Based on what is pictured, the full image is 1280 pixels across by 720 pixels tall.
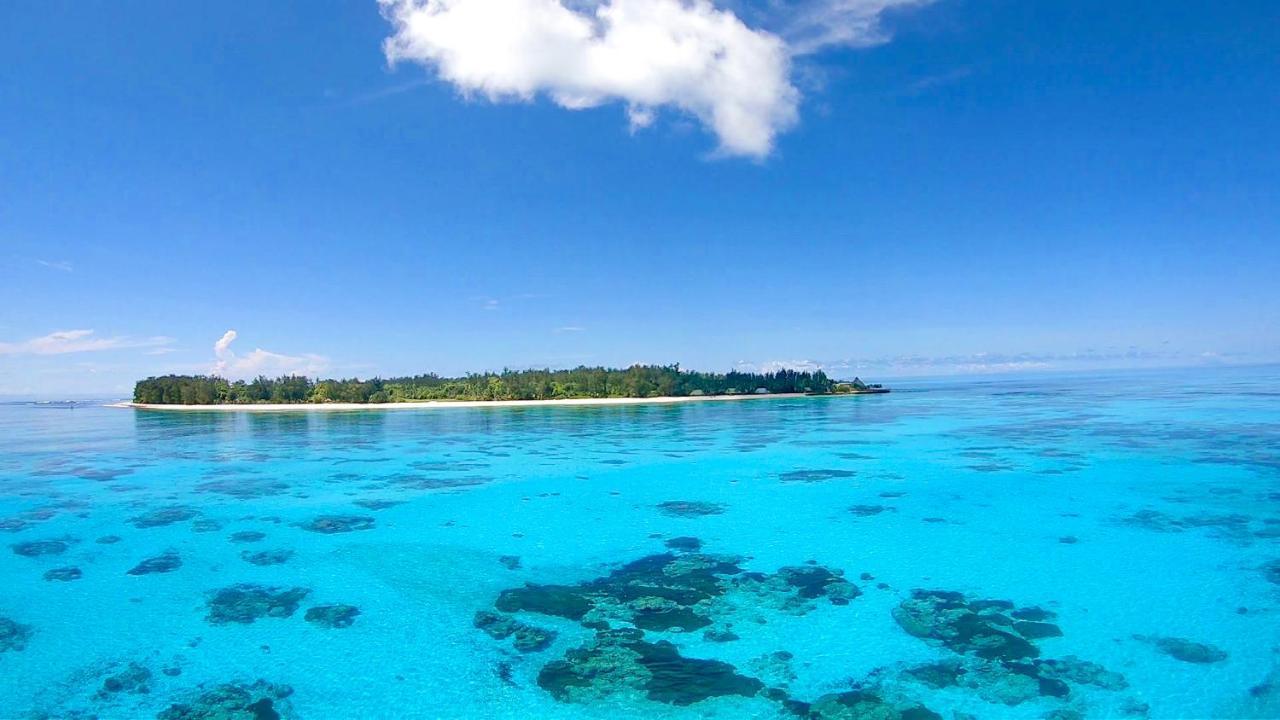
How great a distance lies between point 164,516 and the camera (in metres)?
20.4

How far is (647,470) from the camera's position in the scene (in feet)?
96.3

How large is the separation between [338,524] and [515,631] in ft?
35.8

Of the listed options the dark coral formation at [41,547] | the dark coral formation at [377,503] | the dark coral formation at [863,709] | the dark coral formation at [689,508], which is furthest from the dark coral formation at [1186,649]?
the dark coral formation at [41,547]

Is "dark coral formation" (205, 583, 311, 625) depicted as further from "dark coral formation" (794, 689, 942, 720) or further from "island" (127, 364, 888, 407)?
"island" (127, 364, 888, 407)

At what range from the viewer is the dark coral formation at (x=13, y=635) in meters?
10.6

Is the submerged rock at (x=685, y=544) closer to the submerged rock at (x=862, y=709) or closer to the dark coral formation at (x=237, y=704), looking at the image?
the submerged rock at (x=862, y=709)

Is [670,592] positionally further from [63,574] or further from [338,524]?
[63,574]

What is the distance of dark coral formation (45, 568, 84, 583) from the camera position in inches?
555

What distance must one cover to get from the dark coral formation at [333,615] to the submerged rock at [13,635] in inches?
178

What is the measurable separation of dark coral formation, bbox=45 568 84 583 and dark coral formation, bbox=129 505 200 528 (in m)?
4.41

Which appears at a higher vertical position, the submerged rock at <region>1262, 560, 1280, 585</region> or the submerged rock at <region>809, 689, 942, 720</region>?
Answer: the submerged rock at <region>1262, 560, 1280, 585</region>

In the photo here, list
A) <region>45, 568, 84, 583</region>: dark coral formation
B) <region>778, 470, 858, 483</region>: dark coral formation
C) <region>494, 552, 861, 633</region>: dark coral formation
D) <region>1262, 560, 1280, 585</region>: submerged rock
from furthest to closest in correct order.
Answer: <region>778, 470, 858, 483</region>: dark coral formation < <region>45, 568, 84, 583</region>: dark coral formation < <region>1262, 560, 1280, 585</region>: submerged rock < <region>494, 552, 861, 633</region>: dark coral formation

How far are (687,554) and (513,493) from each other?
425 inches

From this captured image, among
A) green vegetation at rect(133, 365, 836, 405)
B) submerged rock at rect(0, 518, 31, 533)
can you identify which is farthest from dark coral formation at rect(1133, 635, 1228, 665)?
green vegetation at rect(133, 365, 836, 405)
